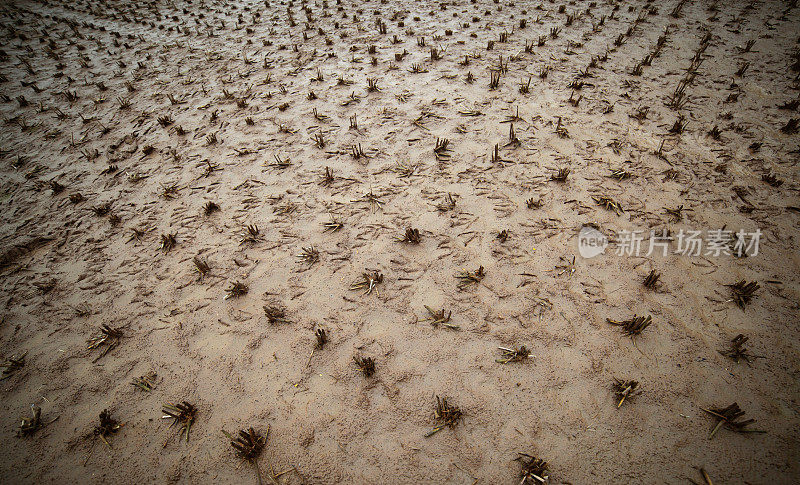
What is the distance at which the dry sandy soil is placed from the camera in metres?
2.50

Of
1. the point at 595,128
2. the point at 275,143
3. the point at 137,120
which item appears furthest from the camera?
the point at 137,120

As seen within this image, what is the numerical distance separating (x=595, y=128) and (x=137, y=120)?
925 centimetres

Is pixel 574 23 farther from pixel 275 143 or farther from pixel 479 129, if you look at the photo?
pixel 275 143

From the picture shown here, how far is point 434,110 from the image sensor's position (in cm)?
580

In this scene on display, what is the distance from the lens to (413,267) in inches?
141

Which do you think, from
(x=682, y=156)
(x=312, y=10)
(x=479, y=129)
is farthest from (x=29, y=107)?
(x=682, y=156)

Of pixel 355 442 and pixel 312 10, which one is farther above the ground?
pixel 312 10

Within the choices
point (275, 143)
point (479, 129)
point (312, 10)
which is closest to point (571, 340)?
point (479, 129)

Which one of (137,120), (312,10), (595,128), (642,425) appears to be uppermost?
(312,10)

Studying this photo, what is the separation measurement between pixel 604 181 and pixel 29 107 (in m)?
12.7

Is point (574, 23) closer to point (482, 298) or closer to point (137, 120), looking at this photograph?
point (482, 298)

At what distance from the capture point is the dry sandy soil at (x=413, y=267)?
8.19ft

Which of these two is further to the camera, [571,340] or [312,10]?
[312,10]

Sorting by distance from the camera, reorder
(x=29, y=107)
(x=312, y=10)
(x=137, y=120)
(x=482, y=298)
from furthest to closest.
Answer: (x=312, y=10)
(x=29, y=107)
(x=137, y=120)
(x=482, y=298)
